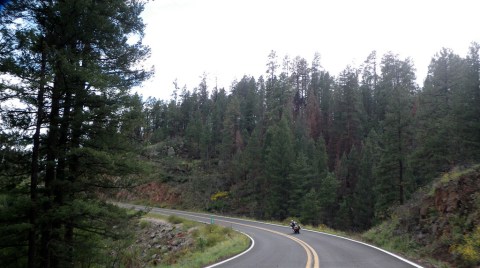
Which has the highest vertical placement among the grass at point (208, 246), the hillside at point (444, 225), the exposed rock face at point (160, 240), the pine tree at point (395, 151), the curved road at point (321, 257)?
the pine tree at point (395, 151)

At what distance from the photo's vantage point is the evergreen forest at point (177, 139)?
10969 millimetres

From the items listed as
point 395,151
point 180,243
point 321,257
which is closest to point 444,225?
point 321,257

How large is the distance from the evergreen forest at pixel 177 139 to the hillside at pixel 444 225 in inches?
198

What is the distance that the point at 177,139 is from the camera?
250 feet

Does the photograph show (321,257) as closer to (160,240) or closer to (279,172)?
(160,240)

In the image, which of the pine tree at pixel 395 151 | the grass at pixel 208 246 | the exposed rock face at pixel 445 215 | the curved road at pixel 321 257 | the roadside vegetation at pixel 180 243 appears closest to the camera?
the curved road at pixel 321 257

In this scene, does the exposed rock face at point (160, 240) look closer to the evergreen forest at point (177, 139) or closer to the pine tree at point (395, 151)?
the evergreen forest at point (177, 139)

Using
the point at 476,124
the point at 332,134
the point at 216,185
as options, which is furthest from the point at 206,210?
the point at 476,124

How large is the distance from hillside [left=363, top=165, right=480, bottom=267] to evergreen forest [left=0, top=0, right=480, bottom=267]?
503 cm

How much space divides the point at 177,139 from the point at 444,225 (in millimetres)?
66156

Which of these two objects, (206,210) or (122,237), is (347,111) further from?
(122,237)

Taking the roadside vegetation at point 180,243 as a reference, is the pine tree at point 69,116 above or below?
above

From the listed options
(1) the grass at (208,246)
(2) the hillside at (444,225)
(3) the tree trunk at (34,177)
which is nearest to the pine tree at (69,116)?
(3) the tree trunk at (34,177)

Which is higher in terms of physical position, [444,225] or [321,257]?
[444,225]
